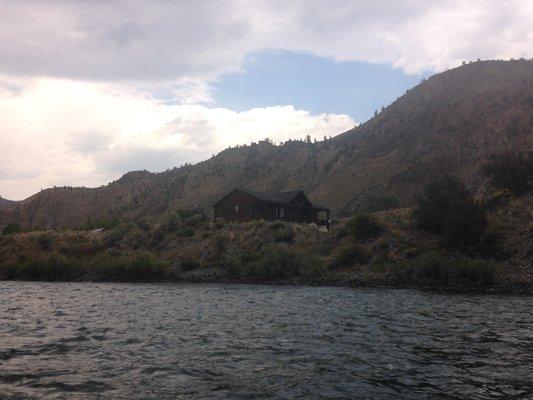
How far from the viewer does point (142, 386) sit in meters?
11.1

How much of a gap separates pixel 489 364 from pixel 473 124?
3982 inches

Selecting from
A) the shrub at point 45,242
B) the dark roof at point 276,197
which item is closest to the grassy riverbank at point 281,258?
the shrub at point 45,242

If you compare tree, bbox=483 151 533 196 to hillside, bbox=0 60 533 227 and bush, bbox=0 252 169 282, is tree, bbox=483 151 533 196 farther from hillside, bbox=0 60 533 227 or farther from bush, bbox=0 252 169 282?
bush, bbox=0 252 169 282

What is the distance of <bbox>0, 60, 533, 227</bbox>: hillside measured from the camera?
316 feet

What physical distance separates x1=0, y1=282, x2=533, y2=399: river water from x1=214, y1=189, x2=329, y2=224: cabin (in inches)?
1879

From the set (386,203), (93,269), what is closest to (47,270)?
(93,269)

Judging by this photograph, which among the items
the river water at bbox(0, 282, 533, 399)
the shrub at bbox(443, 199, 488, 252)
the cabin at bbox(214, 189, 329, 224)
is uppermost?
the cabin at bbox(214, 189, 329, 224)

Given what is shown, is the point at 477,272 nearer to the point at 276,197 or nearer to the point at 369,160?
the point at 276,197

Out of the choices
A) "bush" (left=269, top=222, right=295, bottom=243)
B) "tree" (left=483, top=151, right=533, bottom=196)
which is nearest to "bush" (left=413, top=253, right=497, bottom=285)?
"tree" (left=483, top=151, right=533, bottom=196)

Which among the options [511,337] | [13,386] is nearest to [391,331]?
[511,337]

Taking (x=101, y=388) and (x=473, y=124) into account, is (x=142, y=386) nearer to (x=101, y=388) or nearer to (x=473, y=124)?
(x=101, y=388)

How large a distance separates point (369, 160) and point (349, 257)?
70.3m

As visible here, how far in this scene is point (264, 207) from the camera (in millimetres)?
75500

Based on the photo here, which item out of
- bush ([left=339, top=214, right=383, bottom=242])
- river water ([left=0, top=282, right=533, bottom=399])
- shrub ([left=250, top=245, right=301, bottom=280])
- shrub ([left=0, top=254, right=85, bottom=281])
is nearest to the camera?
river water ([left=0, top=282, right=533, bottom=399])
